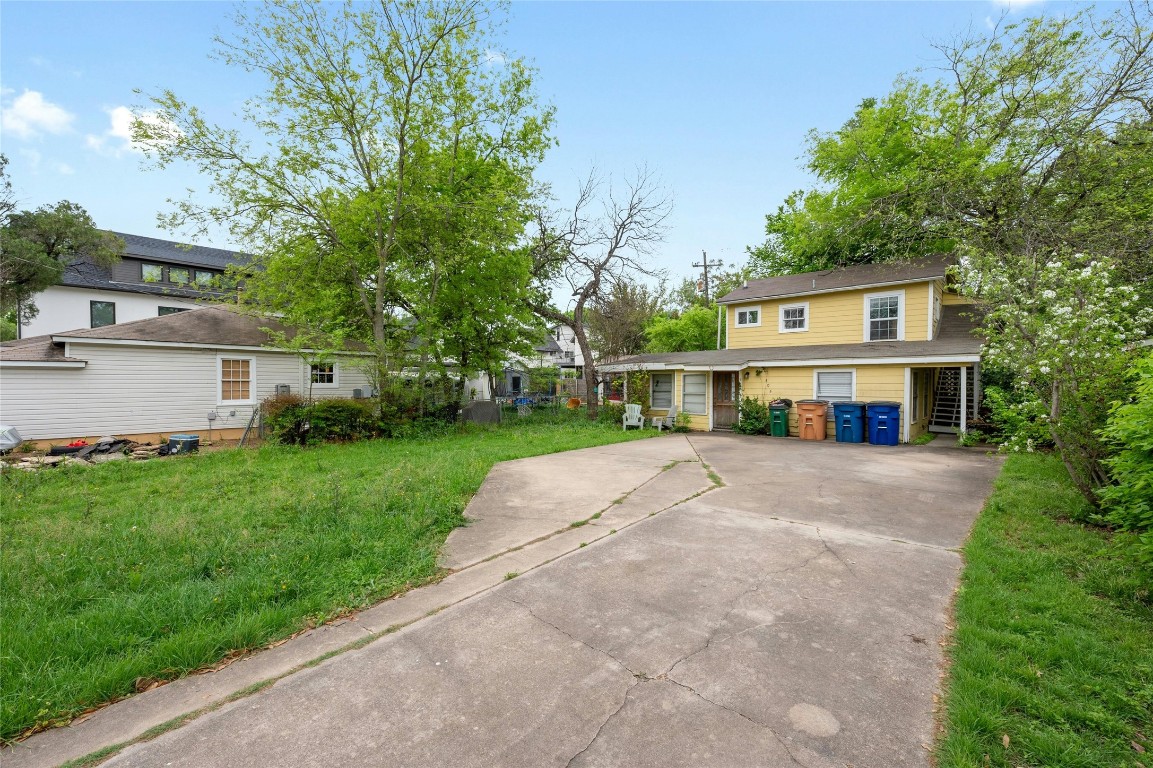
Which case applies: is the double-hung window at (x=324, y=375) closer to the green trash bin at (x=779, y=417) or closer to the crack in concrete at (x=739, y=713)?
the green trash bin at (x=779, y=417)

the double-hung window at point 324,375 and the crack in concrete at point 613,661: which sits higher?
the double-hung window at point 324,375

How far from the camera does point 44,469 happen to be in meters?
8.29

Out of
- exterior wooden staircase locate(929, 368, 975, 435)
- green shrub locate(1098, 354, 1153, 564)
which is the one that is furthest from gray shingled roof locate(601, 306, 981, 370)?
green shrub locate(1098, 354, 1153, 564)

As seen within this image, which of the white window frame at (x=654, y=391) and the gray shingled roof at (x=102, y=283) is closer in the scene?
the white window frame at (x=654, y=391)

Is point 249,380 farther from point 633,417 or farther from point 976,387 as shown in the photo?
point 976,387

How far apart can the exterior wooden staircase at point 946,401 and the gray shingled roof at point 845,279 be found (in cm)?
386

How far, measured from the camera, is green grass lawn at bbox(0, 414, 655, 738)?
8.73 ft

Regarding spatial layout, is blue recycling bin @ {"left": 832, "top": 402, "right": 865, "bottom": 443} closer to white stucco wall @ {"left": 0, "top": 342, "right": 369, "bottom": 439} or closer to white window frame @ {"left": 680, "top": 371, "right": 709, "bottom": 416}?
white window frame @ {"left": 680, "top": 371, "right": 709, "bottom": 416}

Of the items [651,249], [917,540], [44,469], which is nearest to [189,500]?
[44,469]

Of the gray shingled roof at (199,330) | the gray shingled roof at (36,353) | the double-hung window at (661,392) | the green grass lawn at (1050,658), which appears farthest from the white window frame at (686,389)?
the gray shingled roof at (36,353)

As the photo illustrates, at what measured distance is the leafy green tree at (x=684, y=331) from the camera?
25.4 m

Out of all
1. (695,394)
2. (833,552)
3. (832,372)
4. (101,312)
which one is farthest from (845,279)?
(101,312)

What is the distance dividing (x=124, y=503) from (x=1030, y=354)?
1139cm

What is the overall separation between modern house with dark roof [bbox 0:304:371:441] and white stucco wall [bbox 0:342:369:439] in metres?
0.02
